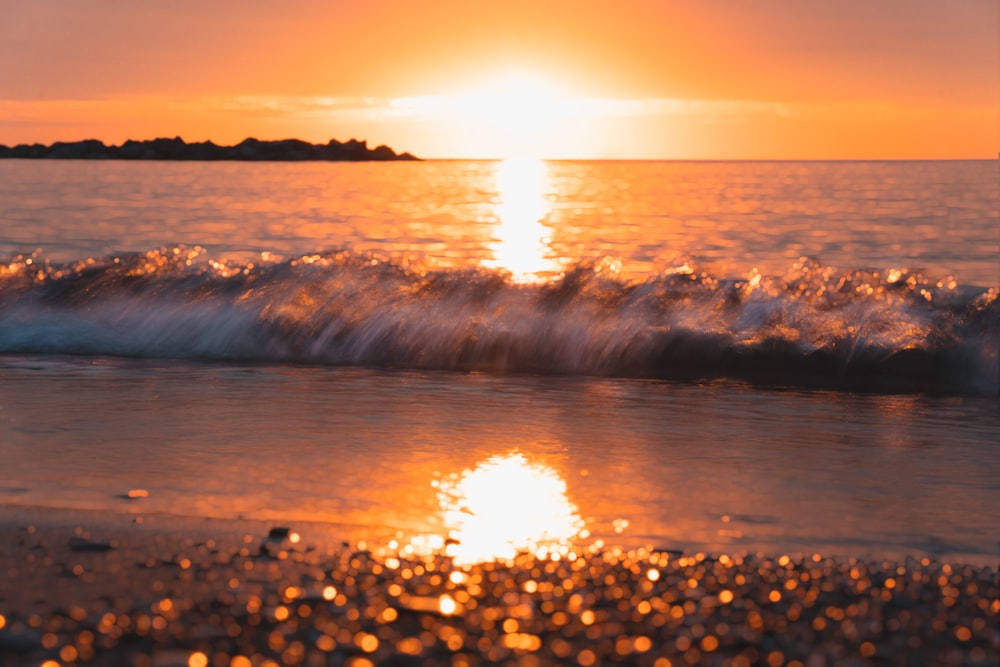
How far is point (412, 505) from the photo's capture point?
19.2ft

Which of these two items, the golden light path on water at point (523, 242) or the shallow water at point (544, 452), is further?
the golden light path on water at point (523, 242)

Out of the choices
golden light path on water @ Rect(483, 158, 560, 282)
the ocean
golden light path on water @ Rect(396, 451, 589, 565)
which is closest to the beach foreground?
golden light path on water @ Rect(396, 451, 589, 565)

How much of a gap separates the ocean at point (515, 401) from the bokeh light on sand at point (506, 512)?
28 millimetres

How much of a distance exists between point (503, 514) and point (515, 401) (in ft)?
12.6

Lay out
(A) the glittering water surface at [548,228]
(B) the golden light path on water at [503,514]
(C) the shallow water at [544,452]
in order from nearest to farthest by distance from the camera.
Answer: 1. (B) the golden light path on water at [503,514]
2. (C) the shallow water at [544,452]
3. (A) the glittering water surface at [548,228]

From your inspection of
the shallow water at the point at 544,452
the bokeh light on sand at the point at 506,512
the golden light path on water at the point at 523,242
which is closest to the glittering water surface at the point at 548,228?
the golden light path on water at the point at 523,242

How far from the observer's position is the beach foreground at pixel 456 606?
3639 millimetres

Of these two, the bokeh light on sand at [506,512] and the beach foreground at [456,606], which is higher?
the beach foreground at [456,606]

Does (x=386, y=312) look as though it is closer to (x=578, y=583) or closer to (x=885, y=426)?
(x=885, y=426)

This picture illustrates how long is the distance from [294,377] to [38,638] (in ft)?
23.7

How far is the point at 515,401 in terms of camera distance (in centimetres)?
951

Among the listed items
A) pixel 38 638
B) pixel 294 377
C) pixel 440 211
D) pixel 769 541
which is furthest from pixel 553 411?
pixel 440 211

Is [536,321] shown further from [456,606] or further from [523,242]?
[523,242]

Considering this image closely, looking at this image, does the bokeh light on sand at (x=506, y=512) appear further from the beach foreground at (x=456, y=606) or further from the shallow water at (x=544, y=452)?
the beach foreground at (x=456, y=606)
